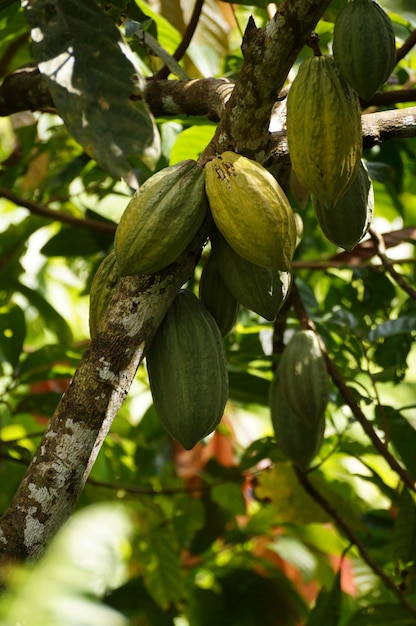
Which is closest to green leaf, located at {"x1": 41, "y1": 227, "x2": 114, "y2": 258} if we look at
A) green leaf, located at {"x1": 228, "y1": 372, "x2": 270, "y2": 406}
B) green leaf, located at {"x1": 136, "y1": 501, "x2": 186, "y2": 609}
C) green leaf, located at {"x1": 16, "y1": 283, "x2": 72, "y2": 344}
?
green leaf, located at {"x1": 16, "y1": 283, "x2": 72, "y2": 344}

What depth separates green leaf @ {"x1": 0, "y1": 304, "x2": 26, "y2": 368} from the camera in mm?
1839

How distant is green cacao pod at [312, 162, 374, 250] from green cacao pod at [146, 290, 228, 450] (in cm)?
24

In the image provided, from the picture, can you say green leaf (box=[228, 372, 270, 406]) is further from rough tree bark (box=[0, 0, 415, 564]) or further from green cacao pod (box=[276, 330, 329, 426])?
rough tree bark (box=[0, 0, 415, 564])

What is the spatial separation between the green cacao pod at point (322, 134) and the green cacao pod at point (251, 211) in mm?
59

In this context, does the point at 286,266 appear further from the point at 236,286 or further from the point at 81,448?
the point at 81,448

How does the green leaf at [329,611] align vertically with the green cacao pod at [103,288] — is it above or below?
below

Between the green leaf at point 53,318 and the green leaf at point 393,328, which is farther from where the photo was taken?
the green leaf at point 53,318

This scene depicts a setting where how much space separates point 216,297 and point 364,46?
0.42 meters

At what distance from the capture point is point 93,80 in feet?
2.91

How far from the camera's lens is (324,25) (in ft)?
5.90

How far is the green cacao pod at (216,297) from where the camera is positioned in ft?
3.93

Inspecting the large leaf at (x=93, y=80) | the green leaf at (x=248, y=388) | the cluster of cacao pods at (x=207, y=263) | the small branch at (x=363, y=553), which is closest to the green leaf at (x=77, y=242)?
the green leaf at (x=248, y=388)

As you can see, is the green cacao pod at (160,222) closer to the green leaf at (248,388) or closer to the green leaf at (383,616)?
the green leaf at (248,388)

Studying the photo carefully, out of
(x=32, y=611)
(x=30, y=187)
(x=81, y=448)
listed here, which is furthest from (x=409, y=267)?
(x=32, y=611)
